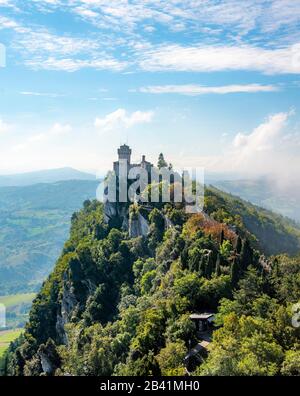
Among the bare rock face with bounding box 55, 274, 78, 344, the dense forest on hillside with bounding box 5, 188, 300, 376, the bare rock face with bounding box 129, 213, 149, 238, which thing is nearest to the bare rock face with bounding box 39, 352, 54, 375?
the dense forest on hillside with bounding box 5, 188, 300, 376

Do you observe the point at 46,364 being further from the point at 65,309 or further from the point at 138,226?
the point at 138,226

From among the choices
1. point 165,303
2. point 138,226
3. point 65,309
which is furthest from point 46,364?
point 165,303

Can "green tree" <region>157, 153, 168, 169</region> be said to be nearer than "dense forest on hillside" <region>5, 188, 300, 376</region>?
No

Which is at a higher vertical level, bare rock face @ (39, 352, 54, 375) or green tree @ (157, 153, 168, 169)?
green tree @ (157, 153, 168, 169)

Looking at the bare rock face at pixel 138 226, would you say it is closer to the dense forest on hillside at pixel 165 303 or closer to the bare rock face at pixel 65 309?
the dense forest on hillside at pixel 165 303

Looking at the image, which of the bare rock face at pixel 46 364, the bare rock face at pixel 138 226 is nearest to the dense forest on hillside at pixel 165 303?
the bare rock face at pixel 46 364

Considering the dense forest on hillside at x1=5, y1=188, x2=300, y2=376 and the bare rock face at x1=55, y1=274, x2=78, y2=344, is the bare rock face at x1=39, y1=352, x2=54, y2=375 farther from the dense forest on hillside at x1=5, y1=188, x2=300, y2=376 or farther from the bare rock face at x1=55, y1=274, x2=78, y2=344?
the bare rock face at x1=55, y1=274, x2=78, y2=344

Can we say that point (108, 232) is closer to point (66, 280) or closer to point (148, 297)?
point (66, 280)
